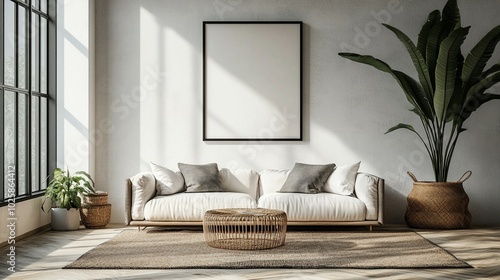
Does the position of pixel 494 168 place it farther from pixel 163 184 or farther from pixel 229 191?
pixel 163 184

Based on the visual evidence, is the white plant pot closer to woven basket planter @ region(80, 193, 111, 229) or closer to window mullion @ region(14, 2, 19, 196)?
woven basket planter @ region(80, 193, 111, 229)

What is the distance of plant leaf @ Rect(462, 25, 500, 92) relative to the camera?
6.07 m

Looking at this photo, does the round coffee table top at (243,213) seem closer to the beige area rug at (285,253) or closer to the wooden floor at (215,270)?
the beige area rug at (285,253)

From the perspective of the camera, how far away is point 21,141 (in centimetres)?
607

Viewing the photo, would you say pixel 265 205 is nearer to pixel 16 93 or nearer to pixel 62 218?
pixel 62 218

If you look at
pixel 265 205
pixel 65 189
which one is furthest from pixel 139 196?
pixel 265 205

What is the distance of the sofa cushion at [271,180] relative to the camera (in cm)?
670

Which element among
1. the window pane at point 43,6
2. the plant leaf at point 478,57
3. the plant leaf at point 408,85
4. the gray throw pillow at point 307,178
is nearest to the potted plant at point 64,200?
the window pane at point 43,6

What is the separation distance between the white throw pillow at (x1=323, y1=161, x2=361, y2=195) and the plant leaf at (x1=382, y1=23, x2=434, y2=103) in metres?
1.09

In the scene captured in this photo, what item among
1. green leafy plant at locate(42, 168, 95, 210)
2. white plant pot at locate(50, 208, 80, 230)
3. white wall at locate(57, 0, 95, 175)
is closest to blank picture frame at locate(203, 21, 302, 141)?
white wall at locate(57, 0, 95, 175)

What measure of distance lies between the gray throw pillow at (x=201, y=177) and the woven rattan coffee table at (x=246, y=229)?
118 centimetres

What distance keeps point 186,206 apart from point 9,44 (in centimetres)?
231

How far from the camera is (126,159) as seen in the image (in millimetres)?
7039

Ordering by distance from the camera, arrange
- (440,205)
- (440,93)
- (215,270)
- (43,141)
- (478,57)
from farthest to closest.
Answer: (43,141), (440,205), (440,93), (478,57), (215,270)
